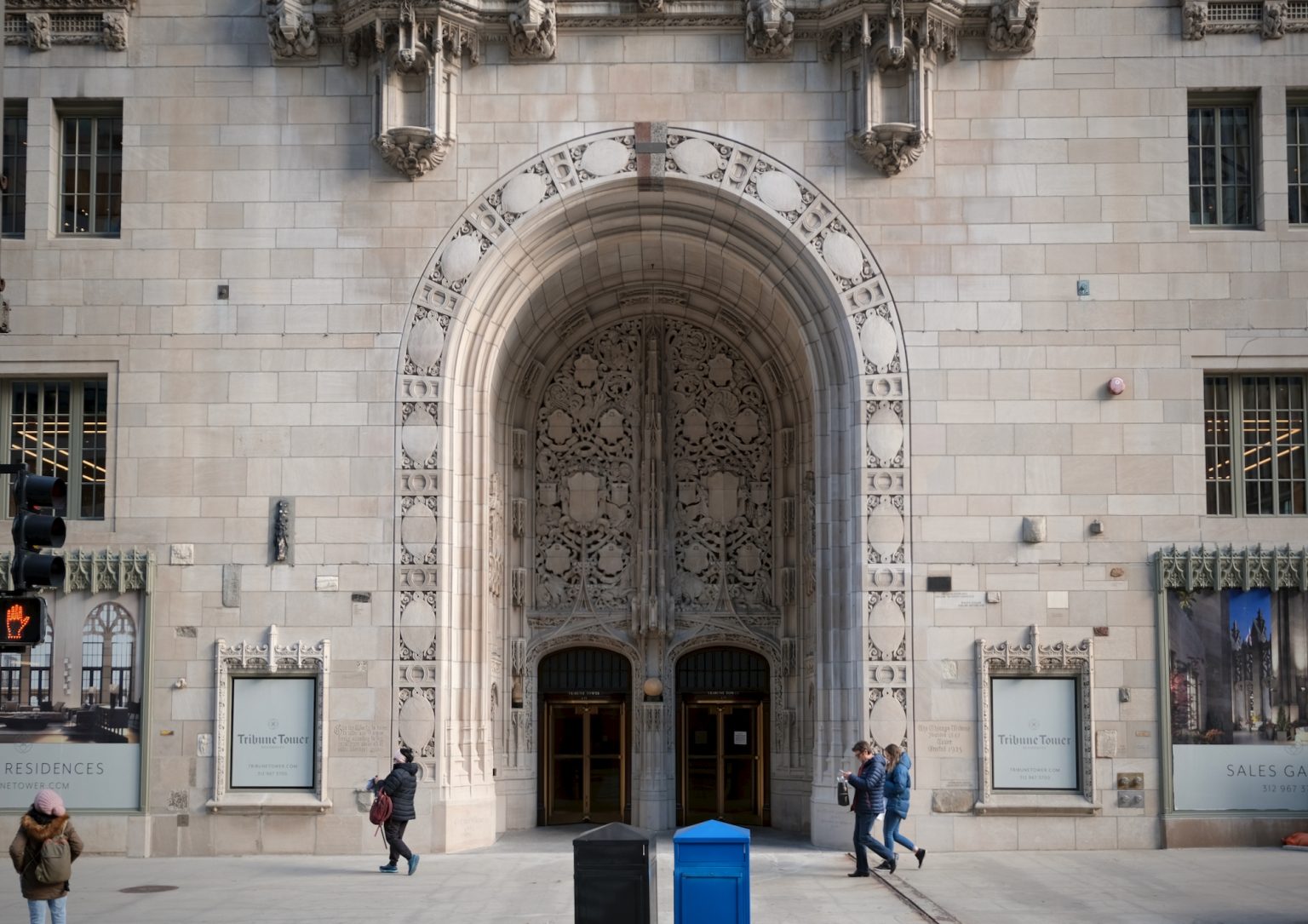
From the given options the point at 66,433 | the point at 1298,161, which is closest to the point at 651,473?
the point at 66,433

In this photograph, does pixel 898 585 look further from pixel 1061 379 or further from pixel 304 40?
pixel 304 40

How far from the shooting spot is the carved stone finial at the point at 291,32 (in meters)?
21.9

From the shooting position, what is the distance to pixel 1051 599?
848 inches

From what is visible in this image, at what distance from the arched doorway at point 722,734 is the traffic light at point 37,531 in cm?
1436

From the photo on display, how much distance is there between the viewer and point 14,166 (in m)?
23.0

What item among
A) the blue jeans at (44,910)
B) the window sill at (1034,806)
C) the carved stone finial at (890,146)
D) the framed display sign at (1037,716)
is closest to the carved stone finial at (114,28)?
the carved stone finial at (890,146)

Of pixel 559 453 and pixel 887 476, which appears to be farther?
pixel 559 453

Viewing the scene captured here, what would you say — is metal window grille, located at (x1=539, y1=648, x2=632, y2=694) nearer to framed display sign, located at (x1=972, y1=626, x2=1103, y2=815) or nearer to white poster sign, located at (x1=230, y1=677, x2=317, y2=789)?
white poster sign, located at (x1=230, y1=677, x2=317, y2=789)

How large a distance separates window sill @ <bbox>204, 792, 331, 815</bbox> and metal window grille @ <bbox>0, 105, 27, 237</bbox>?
28.8 ft

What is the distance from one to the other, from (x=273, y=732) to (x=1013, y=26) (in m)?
14.0

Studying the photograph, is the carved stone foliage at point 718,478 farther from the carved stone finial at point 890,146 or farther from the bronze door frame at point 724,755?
the carved stone finial at point 890,146

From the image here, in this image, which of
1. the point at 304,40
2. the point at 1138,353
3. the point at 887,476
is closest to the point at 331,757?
the point at 887,476

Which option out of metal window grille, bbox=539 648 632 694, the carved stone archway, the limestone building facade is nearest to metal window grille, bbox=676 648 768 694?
metal window grille, bbox=539 648 632 694

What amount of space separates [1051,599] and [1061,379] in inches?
119
